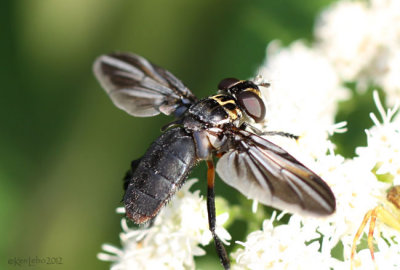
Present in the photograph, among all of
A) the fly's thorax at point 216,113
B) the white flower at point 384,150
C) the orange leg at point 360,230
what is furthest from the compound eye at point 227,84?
the orange leg at point 360,230

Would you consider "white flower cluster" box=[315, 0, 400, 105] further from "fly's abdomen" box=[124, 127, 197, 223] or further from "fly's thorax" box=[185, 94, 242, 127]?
"fly's abdomen" box=[124, 127, 197, 223]

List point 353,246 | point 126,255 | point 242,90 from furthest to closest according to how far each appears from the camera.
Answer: point 126,255 → point 242,90 → point 353,246

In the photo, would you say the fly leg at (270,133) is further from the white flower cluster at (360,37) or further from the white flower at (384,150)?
the white flower cluster at (360,37)

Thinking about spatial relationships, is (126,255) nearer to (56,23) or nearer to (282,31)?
(282,31)

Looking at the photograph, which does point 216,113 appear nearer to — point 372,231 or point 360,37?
point 372,231

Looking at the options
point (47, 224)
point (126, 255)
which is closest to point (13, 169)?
point (47, 224)

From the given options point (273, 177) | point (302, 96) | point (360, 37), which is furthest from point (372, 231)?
point (360, 37)
